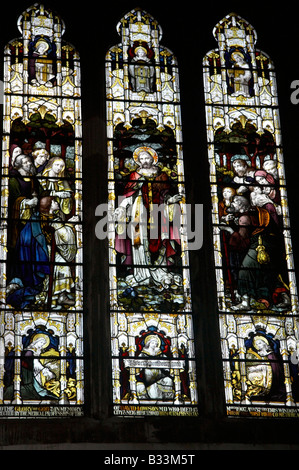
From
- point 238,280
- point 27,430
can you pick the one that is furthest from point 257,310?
point 27,430

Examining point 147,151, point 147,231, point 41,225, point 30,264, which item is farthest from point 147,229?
point 30,264

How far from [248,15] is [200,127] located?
1.99 meters

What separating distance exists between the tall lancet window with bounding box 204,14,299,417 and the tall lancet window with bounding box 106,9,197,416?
0.45 m

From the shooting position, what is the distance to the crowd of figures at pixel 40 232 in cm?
1232

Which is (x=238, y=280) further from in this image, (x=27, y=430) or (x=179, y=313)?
(x=27, y=430)

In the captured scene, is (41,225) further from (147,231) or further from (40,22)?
(40,22)

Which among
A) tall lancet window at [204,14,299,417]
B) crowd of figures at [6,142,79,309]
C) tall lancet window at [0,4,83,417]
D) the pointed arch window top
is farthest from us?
the pointed arch window top

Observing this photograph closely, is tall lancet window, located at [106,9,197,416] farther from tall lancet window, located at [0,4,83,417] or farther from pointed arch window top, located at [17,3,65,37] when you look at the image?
pointed arch window top, located at [17,3,65,37]

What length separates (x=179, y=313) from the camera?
12406 millimetres

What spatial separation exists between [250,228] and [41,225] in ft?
8.02

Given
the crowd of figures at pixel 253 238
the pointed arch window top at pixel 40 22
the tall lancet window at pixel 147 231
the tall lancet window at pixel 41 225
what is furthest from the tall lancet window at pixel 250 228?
the pointed arch window top at pixel 40 22

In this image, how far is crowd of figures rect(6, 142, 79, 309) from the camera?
12320mm

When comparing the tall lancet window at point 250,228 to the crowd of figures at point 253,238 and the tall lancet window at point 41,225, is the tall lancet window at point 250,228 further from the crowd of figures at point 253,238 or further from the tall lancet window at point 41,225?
the tall lancet window at point 41,225

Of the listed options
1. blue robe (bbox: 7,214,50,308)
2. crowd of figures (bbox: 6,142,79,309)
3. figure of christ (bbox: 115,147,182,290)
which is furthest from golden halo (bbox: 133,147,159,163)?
blue robe (bbox: 7,214,50,308)
